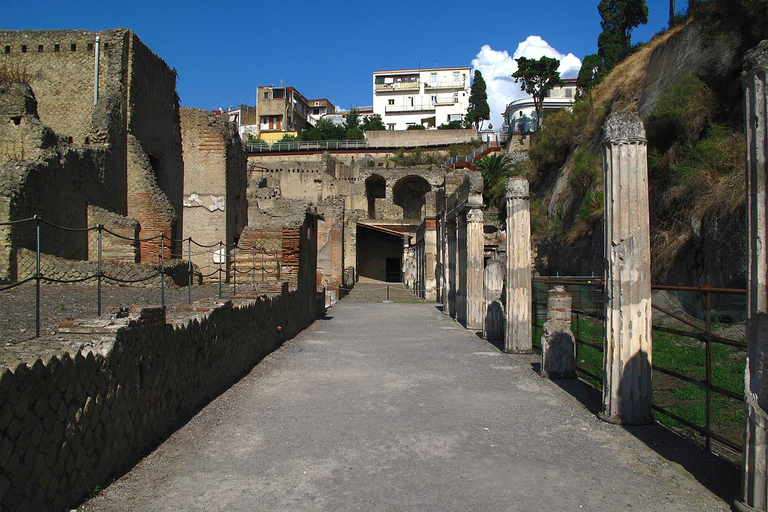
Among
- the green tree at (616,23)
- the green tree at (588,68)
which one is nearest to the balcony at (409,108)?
the green tree at (588,68)

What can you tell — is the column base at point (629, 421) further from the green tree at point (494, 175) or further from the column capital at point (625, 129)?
the green tree at point (494, 175)

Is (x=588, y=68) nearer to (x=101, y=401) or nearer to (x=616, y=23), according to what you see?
(x=616, y=23)

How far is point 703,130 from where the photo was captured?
1540cm

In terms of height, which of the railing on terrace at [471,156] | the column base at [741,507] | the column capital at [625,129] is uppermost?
the railing on terrace at [471,156]

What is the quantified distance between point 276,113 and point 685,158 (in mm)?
72718

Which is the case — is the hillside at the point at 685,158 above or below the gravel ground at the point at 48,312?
above

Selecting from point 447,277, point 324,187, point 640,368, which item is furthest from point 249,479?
point 324,187

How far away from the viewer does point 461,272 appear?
53.3ft

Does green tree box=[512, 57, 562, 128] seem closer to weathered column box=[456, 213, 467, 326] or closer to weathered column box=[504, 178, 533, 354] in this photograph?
weathered column box=[456, 213, 467, 326]

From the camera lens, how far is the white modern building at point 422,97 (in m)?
88.7

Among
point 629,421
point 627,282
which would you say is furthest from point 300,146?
point 629,421

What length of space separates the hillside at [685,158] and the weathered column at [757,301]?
19.2 feet

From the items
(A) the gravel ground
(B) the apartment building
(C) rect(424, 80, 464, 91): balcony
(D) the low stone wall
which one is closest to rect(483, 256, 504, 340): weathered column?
(A) the gravel ground

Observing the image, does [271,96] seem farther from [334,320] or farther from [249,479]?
[249,479]
